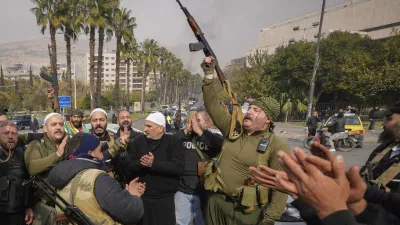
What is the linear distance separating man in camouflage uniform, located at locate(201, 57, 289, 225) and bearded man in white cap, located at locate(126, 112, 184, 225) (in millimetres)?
646

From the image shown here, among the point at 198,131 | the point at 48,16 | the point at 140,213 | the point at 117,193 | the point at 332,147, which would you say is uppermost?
the point at 48,16

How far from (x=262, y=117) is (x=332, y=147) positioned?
10.2 metres

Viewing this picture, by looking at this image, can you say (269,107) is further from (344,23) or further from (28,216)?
(344,23)

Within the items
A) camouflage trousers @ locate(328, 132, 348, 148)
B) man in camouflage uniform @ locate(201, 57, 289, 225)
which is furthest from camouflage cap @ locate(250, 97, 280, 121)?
camouflage trousers @ locate(328, 132, 348, 148)

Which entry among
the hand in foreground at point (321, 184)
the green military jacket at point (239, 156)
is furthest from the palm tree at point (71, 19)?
the hand in foreground at point (321, 184)

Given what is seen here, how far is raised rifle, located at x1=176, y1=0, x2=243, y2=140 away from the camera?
8.90 ft

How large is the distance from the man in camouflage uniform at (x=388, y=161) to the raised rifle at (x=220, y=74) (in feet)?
3.70

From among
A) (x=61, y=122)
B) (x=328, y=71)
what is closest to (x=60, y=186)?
(x=61, y=122)

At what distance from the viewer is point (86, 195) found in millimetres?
1926

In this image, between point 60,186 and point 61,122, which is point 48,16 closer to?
point 61,122

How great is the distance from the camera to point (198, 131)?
3617mm

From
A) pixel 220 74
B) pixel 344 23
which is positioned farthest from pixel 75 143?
pixel 344 23

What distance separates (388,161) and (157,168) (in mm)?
2150

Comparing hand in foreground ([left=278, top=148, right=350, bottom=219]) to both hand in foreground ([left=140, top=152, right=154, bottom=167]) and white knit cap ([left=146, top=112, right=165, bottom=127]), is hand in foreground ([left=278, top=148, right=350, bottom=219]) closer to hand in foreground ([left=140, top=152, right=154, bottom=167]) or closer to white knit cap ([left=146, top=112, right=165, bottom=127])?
hand in foreground ([left=140, top=152, right=154, bottom=167])
